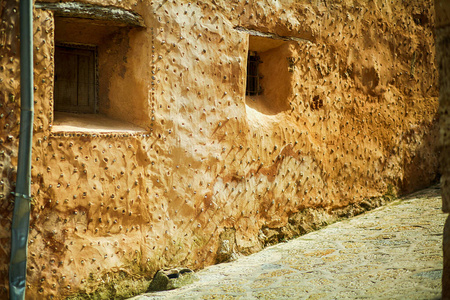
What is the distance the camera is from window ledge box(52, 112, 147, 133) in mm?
4660

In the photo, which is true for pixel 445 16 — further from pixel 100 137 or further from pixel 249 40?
pixel 249 40

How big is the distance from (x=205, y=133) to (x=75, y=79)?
1575 millimetres

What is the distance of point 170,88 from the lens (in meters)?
5.14

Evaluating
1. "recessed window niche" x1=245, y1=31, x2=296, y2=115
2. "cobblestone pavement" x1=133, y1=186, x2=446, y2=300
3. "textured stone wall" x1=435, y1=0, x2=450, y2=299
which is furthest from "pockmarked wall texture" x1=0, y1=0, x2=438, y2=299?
"textured stone wall" x1=435, y1=0, x2=450, y2=299

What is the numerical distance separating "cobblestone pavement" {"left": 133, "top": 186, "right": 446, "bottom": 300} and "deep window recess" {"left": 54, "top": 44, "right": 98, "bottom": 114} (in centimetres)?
221

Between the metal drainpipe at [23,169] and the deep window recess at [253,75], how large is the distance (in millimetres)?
3051

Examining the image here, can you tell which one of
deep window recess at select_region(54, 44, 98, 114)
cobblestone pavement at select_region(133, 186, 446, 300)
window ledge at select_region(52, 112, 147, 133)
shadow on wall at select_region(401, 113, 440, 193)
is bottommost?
cobblestone pavement at select_region(133, 186, 446, 300)

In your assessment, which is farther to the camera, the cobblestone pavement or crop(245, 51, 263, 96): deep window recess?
crop(245, 51, 263, 96): deep window recess

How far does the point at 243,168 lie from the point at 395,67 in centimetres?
337

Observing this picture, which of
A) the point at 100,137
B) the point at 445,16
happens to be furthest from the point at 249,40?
the point at 445,16

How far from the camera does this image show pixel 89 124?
16.0ft

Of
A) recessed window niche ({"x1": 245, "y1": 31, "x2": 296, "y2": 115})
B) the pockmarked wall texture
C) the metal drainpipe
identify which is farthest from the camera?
recessed window niche ({"x1": 245, "y1": 31, "x2": 296, "y2": 115})

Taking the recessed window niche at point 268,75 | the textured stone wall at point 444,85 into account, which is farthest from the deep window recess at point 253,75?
the textured stone wall at point 444,85

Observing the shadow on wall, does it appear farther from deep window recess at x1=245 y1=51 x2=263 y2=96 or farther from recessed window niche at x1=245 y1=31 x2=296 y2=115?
deep window recess at x1=245 y1=51 x2=263 y2=96
